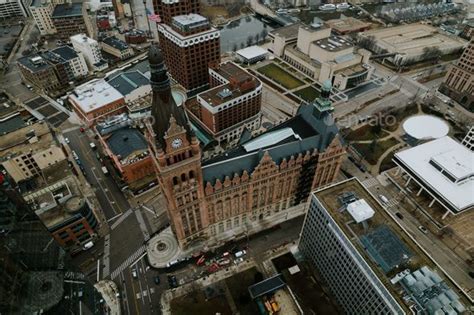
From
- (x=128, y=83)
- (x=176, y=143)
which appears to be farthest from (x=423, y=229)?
(x=128, y=83)

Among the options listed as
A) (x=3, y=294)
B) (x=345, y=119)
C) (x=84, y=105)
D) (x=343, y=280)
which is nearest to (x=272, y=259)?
(x=343, y=280)

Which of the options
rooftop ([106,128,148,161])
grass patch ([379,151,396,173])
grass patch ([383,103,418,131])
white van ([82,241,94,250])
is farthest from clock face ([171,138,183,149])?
grass patch ([383,103,418,131])

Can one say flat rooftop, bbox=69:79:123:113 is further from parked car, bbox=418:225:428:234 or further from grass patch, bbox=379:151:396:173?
parked car, bbox=418:225:428:234

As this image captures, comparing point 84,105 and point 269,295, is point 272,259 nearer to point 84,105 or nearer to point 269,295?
point 269,295

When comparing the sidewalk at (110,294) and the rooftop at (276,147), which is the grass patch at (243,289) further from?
the sidewalk at (110,294)

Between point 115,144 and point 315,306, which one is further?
point 115,144

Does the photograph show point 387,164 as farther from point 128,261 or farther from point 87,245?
point 87,245

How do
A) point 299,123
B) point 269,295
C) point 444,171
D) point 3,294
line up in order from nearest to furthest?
point 3,294, point 269,295, point 299,123, point 444,171
